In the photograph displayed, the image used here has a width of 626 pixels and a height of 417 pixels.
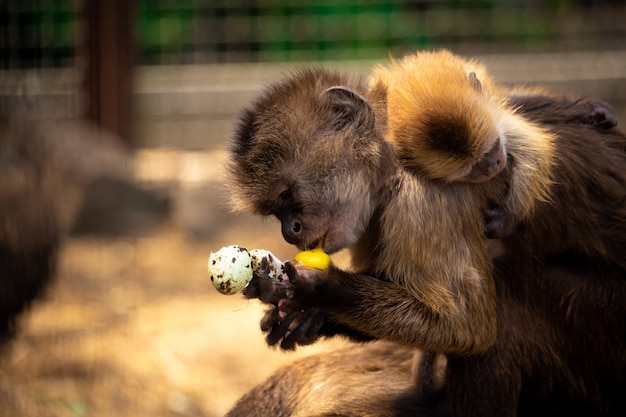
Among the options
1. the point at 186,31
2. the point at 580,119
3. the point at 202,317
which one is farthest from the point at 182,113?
the point at 580,119

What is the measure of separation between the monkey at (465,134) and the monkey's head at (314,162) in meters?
0.17

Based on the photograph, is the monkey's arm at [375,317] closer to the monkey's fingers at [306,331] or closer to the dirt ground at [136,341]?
the monkey's fingers at [306,331]

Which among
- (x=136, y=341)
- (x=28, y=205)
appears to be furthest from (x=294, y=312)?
(x=136, y=341)

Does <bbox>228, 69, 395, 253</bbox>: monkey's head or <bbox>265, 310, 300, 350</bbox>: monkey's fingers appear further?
<bbox>228, 69, 395, 253</bbox>: monkey's head

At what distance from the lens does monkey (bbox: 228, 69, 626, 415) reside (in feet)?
14.1

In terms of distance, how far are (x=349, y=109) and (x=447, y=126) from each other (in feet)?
1.71

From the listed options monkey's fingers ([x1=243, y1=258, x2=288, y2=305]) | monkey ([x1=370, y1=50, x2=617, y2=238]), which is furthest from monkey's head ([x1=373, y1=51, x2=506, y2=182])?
monkey's fingers ([x1=243, y1=258, x2=288, y2=305])

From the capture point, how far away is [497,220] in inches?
175

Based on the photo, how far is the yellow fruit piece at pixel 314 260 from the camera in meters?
4.20

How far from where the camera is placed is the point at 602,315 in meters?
4.61

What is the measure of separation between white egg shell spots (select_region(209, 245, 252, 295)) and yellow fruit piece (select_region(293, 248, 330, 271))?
260 millimetres

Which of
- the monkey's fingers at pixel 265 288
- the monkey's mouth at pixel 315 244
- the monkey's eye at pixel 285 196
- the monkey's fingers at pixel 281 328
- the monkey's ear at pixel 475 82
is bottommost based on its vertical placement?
the monkey's fingers at pixel 281 328

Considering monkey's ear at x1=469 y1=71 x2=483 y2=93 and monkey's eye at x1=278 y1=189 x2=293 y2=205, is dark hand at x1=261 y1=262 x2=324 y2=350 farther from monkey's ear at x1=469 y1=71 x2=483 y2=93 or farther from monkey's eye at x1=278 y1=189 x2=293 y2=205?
monkey's ear at x1=469 y1=71 x2=483 y2=93

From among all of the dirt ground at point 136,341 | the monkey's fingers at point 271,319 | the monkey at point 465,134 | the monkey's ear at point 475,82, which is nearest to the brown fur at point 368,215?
the monkey at point 465,134
